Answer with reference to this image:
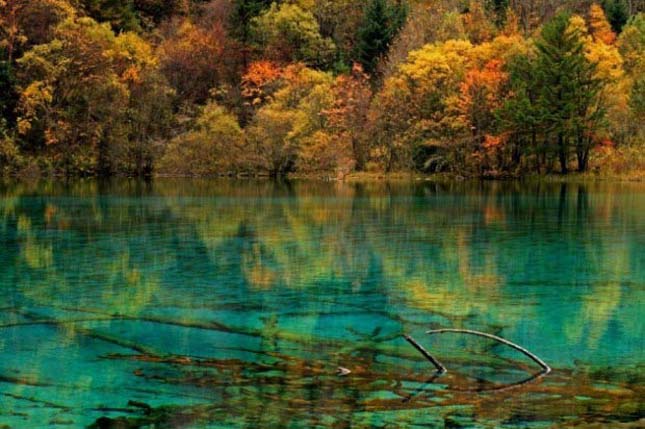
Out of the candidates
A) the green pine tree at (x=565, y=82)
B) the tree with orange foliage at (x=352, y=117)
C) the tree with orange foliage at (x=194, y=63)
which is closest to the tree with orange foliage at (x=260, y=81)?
the tree with orange foliage at (x=194, y=63)

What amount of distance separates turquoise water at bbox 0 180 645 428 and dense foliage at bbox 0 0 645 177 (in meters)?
35.1

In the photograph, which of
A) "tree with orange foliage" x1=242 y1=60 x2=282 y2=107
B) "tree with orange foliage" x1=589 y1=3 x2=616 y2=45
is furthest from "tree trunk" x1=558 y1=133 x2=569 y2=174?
"tree with orange foliage" x1=242 y1=60 x2=282 y2=107

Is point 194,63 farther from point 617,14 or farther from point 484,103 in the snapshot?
point 617,14

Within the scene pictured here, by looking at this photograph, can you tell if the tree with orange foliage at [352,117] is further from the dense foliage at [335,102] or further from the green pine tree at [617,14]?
the green pine tree at [617,14]

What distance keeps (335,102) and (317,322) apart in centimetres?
6047

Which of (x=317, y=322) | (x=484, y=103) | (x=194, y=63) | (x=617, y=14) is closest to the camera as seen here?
(x=317, y=322)

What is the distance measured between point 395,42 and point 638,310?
64.5 meters

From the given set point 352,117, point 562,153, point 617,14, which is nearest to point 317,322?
point 562,153

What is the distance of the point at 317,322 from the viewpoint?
46.0ft

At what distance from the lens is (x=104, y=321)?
46.2ft

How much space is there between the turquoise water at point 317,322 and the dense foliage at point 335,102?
115 ft

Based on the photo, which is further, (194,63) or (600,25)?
(600,25)

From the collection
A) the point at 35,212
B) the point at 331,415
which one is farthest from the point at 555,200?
the point at 331,415

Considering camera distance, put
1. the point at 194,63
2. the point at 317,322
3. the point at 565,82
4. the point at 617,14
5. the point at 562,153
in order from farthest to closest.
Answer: the point at 617,14, the point at 194,63, the point at 562,153, the point at 565,82, the point at 317,322
